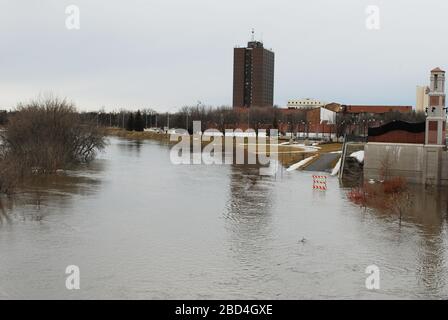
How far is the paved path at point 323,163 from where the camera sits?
170 feet

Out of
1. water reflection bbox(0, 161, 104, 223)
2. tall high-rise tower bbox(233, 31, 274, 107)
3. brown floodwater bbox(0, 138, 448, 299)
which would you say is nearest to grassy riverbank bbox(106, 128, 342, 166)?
water reflection bbox(0, 161, 104, 223)

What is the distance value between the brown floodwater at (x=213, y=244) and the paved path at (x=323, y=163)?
635 inches

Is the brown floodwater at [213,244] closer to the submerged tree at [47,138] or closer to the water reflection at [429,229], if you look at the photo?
the water reflection at [429,229]

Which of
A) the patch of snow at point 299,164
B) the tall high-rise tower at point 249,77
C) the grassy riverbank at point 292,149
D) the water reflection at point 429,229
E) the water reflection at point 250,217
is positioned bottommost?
the water reflection at point 429,229

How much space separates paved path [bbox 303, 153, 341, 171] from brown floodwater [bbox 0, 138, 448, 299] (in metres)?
16.1

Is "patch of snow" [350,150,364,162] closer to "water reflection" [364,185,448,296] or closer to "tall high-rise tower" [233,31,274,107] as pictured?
"water reflection" [364,185,448,296]

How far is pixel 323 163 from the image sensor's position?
54656 mm

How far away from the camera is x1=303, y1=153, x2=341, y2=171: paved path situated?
51.8 meters

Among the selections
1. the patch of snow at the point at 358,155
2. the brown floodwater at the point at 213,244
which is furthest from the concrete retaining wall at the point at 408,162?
the brown floodwater at the point at 213,244
